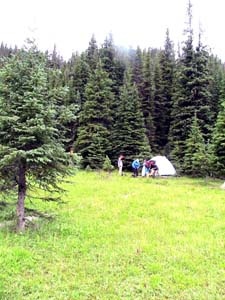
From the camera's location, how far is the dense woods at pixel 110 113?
12320mm

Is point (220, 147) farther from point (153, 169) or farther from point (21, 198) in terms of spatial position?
point (21, 198)

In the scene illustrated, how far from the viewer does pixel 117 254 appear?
1063cm

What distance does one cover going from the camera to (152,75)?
48312mm

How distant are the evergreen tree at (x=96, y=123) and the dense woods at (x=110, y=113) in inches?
3.8

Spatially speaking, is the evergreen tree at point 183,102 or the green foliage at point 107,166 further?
the evergreen tree at point 183,102

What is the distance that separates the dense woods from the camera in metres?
12.3

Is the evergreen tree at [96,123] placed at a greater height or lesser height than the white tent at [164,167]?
greater

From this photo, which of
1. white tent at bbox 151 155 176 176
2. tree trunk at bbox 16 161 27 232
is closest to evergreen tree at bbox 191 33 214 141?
white tent at bbox 151 155 176 176

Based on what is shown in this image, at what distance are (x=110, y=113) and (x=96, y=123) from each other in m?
2.12

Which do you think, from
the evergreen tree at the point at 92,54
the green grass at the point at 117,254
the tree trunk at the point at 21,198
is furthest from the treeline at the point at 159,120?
the tree trunk at the point at 21,198

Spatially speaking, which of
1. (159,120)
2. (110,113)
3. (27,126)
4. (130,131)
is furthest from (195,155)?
(27,126)

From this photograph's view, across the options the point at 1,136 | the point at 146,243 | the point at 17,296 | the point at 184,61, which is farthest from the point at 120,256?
the point at 184,61

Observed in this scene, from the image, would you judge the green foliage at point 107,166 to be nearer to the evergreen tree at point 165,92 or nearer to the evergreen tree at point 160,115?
the evergreen tree at point 165,92

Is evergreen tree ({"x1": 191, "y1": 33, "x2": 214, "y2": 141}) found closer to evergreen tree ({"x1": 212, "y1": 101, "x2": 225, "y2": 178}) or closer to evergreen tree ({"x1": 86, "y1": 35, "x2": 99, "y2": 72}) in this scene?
evergreen tree ({"x1": 212, "y1": 101, "x2": 225, "y2": 178})
